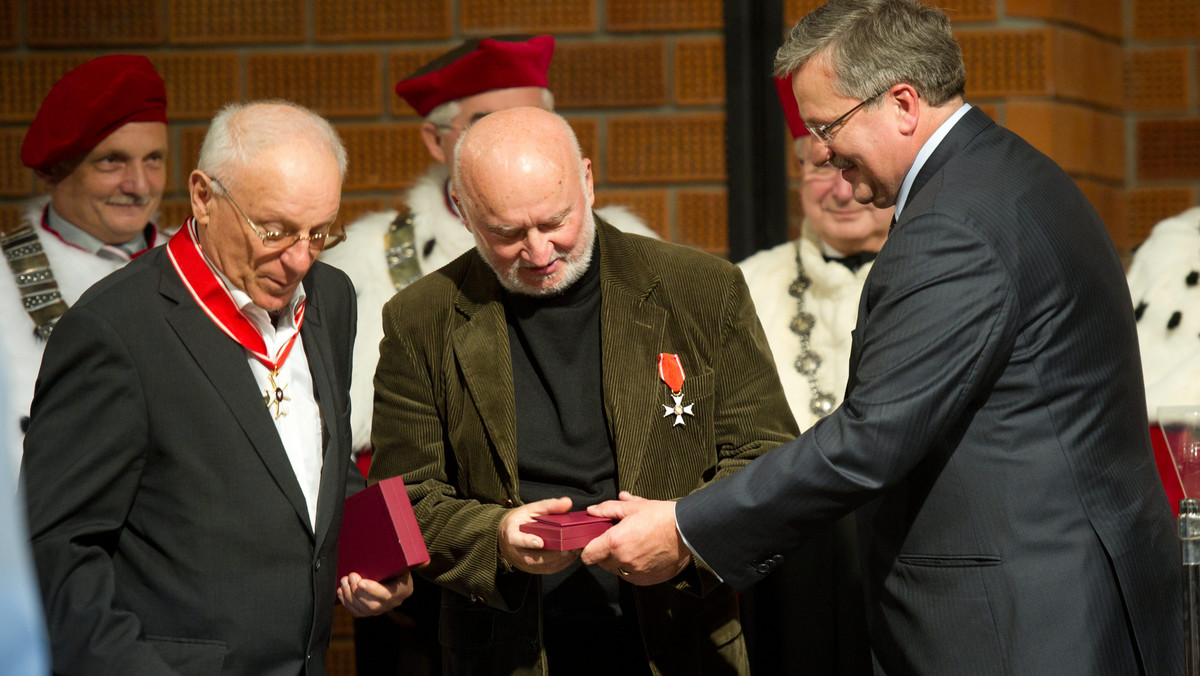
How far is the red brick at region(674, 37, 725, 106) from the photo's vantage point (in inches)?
183

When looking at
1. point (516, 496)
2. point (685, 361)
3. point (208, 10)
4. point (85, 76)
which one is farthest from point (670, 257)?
point (208, 10)

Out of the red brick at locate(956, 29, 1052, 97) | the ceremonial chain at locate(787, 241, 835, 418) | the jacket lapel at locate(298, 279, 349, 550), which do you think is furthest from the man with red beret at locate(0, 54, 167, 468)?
the red brick at locate(956, 29, 1052, 97)

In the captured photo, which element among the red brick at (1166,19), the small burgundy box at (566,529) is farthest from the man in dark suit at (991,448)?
the red brick at (1166,19)

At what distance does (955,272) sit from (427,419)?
114cm

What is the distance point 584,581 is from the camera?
8.34ft

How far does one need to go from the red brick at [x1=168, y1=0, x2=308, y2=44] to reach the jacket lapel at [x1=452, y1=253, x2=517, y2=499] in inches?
96.9

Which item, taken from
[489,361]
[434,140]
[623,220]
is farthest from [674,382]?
[434,140]

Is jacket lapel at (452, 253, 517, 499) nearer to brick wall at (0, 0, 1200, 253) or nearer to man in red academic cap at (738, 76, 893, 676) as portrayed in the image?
man in red academic cap at (738, 76, 893, 676)

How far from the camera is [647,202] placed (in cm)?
469

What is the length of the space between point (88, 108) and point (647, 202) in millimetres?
2057

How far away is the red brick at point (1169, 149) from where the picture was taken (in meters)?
4.66

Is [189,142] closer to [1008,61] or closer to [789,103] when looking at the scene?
[789,103]

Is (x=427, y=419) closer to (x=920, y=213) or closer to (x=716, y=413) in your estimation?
(x=716, y=413)

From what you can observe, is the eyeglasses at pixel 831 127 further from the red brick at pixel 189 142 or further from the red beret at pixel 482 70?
the red brick at pixel 189 142
